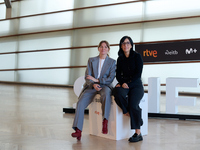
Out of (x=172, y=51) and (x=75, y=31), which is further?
(x=75, y=31)

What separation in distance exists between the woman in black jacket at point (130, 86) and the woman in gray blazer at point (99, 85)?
117 millimetres

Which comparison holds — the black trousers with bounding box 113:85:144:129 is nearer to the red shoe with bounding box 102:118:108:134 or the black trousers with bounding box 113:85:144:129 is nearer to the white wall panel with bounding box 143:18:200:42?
→ the red shoe with bounding box 102:118:108:134

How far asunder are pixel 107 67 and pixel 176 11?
6.59 meters

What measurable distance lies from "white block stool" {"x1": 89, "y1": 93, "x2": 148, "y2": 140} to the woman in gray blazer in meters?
0.08

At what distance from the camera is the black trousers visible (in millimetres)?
3267

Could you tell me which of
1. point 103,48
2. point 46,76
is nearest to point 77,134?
point 103,48

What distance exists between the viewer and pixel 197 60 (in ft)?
28.8

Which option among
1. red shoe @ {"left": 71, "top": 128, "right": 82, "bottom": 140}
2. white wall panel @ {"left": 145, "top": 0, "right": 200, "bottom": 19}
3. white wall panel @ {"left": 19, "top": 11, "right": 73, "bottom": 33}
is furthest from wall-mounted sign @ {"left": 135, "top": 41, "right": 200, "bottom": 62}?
red shoe @ {"left": 71, "top": 128, "right": 82, "bottom": 140}

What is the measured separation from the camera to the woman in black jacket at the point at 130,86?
Result: 10.7 feet

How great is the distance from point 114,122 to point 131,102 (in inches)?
12.9

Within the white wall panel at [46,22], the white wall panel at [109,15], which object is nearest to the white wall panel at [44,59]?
the white wall panel at [46,22]

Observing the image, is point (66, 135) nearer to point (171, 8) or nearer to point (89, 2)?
point (171, 8)

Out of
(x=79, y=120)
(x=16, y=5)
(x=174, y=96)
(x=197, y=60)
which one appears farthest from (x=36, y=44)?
(x=79, y=120)

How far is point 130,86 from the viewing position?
136 inches
